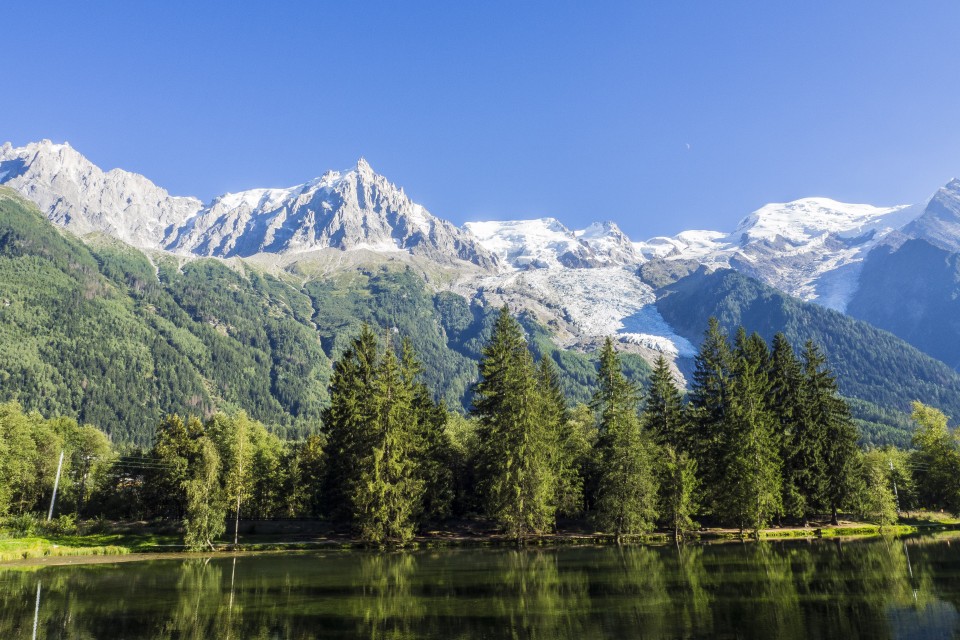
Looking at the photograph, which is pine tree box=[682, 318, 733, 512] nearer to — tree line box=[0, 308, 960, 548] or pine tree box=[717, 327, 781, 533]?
tree line box=[0, 308, 960, 548]

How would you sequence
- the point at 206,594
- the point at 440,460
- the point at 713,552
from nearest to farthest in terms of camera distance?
the point at 206,594, the point at 713,552, the point at 440,460

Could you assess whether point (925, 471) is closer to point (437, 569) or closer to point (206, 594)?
point (437, 569)

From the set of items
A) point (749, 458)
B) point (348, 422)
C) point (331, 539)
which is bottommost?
point (331, 539)

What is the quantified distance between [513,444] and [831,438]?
4063cm

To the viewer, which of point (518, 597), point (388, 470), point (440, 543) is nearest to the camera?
point (518, 597)

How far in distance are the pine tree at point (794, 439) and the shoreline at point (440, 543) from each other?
3.49 metres

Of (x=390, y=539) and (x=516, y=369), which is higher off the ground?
(x=516, y=369)

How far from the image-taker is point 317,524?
77000mm

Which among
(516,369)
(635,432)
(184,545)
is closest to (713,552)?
(635,432)

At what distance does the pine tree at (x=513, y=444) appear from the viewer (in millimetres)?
61719

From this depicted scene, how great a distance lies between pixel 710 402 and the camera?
2928 inches

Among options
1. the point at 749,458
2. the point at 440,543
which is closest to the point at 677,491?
the point at 749,458

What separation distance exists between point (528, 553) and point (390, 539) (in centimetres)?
1522

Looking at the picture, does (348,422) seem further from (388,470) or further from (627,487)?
(627,487)
